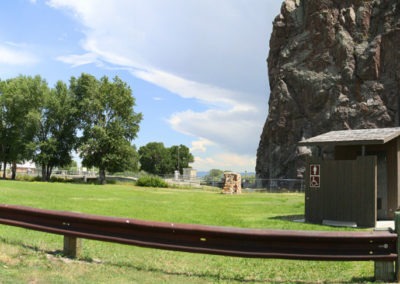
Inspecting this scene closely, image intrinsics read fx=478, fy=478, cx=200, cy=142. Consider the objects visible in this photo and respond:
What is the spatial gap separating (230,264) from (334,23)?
76.9m

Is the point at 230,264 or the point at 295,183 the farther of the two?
the point at 295,183

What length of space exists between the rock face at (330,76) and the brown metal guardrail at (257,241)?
68.0 meters

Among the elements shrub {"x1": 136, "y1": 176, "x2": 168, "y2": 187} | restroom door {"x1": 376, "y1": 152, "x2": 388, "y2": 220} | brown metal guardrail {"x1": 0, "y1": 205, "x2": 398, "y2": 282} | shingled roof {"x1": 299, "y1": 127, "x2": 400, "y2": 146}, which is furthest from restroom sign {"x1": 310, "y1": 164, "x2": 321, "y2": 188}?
shrub {"x1": 136, "y1": 176, "x2": 168, "y2": 187}

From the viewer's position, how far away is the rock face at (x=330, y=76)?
239 ft

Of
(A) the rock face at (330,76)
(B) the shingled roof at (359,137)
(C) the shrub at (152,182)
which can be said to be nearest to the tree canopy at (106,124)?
(C) the shrub at (152,182)

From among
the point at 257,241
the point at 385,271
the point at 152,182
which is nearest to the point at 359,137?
the point at 385,271

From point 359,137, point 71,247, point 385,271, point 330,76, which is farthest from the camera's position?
point 330,76

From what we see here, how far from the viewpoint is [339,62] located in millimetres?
77438

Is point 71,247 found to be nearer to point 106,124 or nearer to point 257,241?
point 257,241

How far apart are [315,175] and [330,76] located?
62.7m

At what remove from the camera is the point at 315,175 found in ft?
Answer: 59.7

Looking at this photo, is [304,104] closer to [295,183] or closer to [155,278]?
[295,183]

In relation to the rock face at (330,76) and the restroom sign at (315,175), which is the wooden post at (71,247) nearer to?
the restroom sign at (315,175)

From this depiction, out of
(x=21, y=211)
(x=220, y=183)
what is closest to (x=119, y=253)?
(x=21, y=211)
